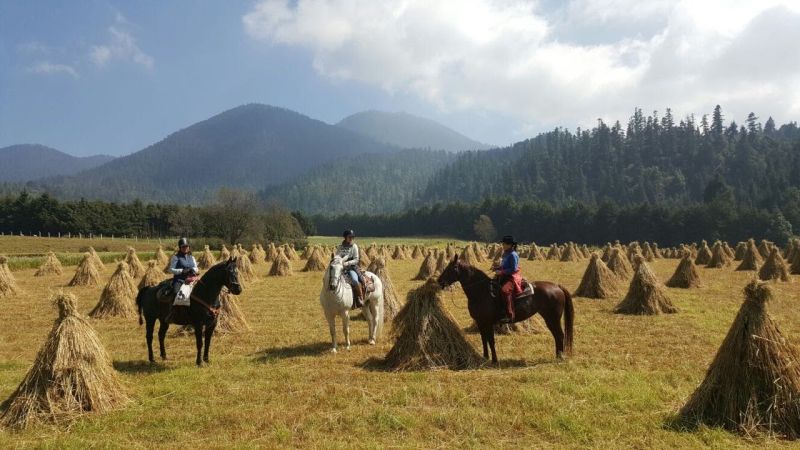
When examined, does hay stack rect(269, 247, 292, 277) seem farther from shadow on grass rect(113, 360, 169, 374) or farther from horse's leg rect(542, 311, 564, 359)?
horse's leg rect(542, 311, 564, 359)

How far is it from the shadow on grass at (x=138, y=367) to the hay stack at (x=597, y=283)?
15.5 metres

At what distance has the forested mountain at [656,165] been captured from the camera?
12244 cm

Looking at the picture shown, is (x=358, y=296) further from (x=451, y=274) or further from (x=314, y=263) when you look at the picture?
(x=314, y=263)

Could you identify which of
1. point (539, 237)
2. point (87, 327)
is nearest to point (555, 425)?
point (87, 327)

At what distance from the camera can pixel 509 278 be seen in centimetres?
952

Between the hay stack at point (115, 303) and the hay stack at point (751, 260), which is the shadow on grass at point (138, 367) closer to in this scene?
the hay stack at point (115, 303)

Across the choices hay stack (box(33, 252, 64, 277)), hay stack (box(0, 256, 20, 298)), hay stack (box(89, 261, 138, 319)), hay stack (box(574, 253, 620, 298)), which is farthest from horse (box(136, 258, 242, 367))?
hay stack (box(33, 252, 64, 277))

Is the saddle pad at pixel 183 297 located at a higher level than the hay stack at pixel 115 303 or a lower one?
higher

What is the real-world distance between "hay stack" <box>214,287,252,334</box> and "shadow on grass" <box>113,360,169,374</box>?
9.08 ft

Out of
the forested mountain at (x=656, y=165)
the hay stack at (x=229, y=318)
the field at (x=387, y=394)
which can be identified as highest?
the forested mountain at (x=656, y=165)

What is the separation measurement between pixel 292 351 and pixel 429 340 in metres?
3.56

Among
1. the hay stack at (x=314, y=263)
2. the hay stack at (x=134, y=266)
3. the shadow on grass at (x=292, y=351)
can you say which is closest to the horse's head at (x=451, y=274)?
the shadow on grass at (x=292, y=351)

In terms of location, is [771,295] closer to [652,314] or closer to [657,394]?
[657,394]

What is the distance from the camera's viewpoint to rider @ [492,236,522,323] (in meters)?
9.38
